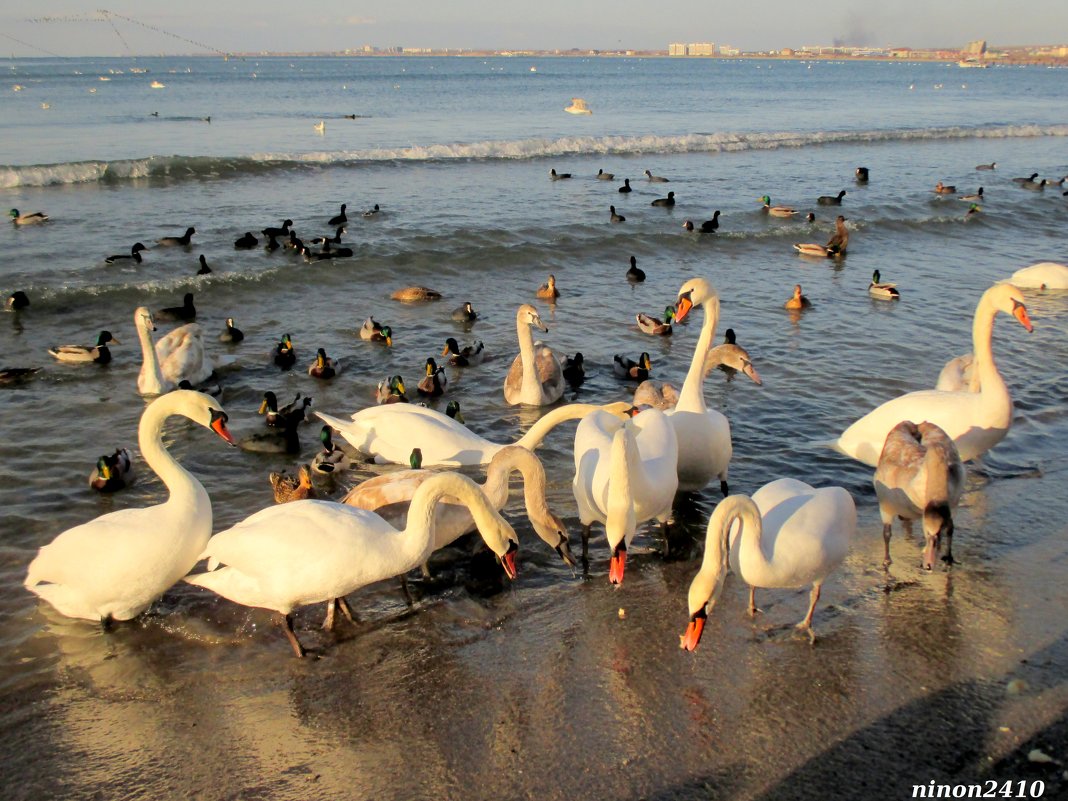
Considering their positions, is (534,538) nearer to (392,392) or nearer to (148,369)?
(392,392)

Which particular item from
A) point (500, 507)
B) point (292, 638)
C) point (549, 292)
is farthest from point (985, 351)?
point (549, 292)

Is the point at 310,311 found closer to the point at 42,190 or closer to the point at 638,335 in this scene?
the point at 638,335

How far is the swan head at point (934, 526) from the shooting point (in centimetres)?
618

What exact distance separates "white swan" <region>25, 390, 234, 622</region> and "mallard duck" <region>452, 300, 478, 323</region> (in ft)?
29.0

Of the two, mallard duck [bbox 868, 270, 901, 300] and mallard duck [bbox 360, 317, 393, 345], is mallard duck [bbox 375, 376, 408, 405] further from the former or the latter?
mallard duck [bbox 868, 270, 901, 300]

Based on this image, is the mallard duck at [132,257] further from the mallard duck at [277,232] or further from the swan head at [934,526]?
the swan head at [934,526]

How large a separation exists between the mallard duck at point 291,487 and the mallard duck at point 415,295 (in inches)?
323

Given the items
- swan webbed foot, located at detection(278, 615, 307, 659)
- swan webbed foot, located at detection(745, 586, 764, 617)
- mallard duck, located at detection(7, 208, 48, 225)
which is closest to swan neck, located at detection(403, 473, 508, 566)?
swan webbed foot, located at detection(278, 615, 307, 659)

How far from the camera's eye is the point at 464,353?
12.4m

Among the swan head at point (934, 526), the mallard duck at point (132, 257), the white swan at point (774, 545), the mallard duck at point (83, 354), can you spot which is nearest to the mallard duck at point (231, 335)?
the mallard duck at point (83, 354)

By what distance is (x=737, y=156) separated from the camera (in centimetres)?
3803

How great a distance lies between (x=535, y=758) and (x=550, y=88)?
91576mm

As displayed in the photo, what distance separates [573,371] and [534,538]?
15.4 feet

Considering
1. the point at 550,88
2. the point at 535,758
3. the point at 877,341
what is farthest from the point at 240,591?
the point at 550,88
